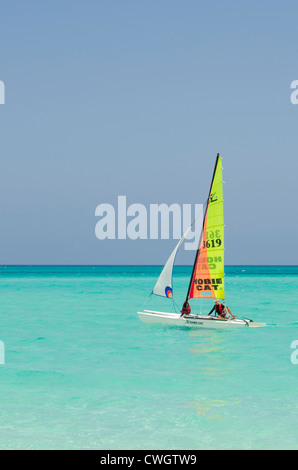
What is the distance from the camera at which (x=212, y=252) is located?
93.9 feet

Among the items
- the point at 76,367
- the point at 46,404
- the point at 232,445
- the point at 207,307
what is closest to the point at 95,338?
the point at 76,367

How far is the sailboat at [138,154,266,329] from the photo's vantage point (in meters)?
27.7

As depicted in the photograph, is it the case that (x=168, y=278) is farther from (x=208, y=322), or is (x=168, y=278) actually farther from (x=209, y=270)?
(x=208, y=322)

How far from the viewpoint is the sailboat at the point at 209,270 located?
2769 cm

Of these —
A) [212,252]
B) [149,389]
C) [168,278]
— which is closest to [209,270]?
[212,252]

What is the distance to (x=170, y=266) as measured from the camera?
27656 mm

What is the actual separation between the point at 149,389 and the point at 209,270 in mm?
12393

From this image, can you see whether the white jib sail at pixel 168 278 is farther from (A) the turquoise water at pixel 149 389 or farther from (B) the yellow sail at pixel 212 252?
(A) the turquoise water at pixel 149 389

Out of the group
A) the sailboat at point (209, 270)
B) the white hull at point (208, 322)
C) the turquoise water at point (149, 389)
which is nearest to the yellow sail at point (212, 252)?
the sailboat at point (209, 270)

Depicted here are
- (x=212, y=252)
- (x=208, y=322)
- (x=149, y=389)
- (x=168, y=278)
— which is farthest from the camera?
(x=212, y=252)
